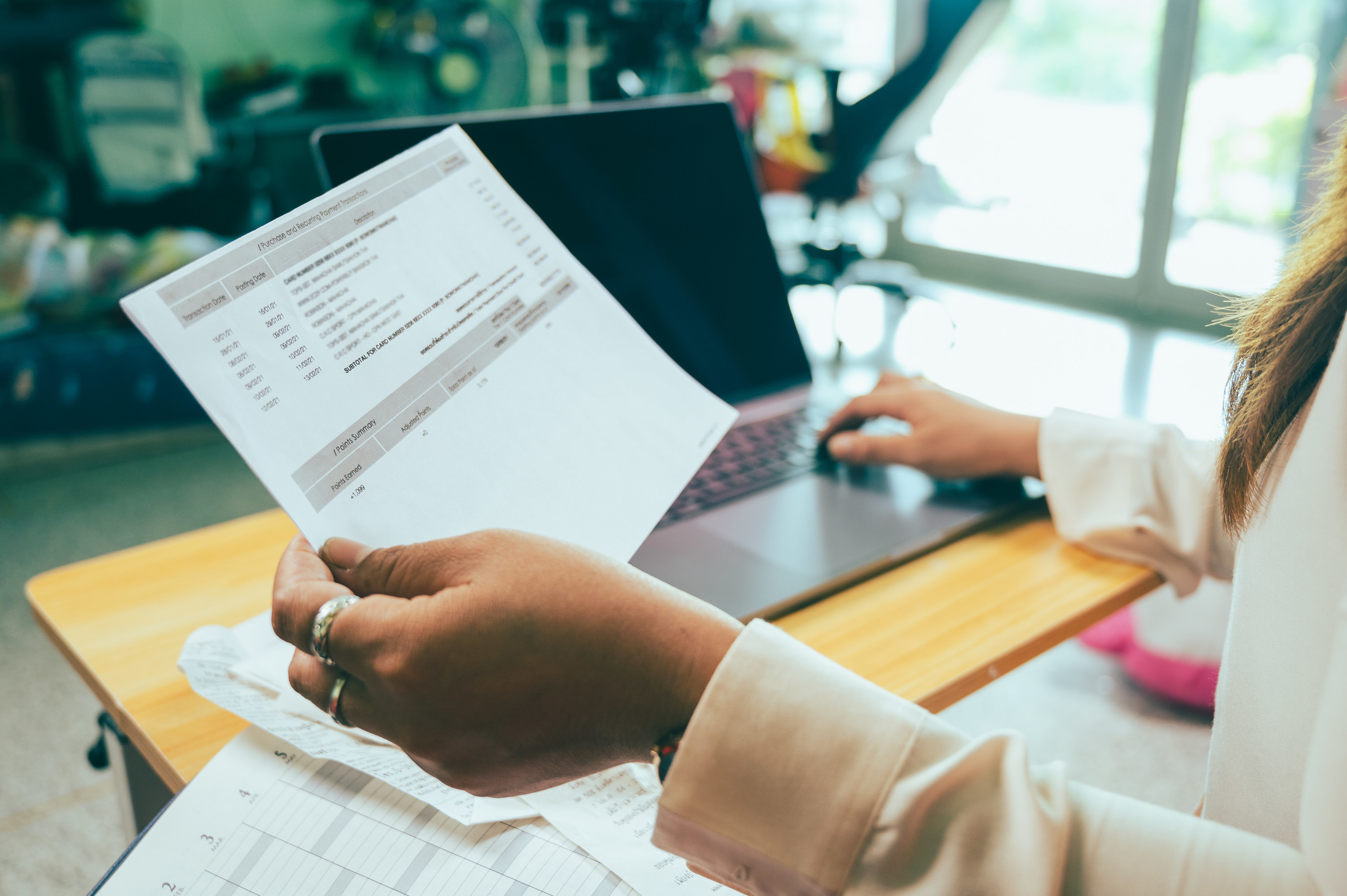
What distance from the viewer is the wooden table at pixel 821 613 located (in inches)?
18.4

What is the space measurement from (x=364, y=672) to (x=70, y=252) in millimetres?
2383

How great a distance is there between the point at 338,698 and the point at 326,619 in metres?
0.03

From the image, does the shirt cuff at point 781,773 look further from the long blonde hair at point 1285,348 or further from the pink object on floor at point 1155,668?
the pink object on floor at point 1155,668

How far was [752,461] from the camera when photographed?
0.70 metres

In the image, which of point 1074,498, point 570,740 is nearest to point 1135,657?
point 1074,498

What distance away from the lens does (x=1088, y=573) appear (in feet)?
1.93

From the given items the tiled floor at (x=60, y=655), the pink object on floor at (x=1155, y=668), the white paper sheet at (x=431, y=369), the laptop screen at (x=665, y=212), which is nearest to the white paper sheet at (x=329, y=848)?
the white paper sheet at (x=431, y=369)

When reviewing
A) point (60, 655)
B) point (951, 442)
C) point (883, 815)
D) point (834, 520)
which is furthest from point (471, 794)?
point (60, 655)

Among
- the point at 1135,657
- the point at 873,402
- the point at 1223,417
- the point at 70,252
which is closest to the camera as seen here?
the point at 1223,417

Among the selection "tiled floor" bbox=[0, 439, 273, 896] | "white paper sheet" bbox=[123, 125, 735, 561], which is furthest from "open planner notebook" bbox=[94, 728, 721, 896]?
"tiled floor" bbox=[0, 439, 273, 896]

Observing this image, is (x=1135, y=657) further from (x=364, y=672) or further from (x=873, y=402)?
(x=364, y=672)

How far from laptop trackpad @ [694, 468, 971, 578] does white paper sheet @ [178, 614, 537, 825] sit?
0.79 feet

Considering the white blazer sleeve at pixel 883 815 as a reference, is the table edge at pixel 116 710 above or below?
below

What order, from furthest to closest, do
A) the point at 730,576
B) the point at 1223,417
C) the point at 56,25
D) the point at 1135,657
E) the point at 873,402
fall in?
the point at 56,25 < the point at 1135,657 < the point at 873,402 < the point at 730,576 < the point at 1223,417
